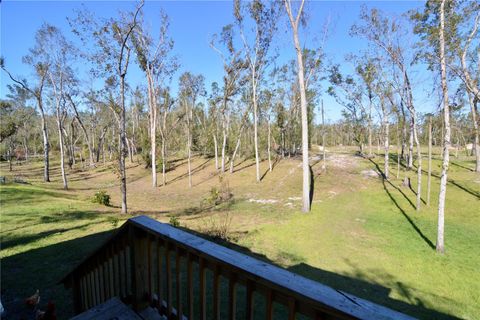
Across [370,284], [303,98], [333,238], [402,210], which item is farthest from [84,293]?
[402,210]

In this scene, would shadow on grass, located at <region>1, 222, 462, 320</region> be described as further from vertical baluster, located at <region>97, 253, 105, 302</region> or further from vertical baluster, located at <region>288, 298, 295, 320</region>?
vertical baluster, located at <region>288, 298, 295, 320</region>

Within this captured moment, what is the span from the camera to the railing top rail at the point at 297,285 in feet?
3.04

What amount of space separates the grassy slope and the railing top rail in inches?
Answer: 147

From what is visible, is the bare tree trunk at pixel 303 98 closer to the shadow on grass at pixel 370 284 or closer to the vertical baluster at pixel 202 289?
the shadow on grass at pixel 370 284

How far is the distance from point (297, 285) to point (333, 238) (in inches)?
362

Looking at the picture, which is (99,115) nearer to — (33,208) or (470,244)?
(33,208)

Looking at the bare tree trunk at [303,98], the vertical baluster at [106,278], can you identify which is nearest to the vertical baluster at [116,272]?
the vertical baluster at [106,278]

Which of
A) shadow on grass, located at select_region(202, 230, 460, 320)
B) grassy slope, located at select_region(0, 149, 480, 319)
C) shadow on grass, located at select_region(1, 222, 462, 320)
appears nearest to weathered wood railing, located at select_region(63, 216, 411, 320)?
shadow on grass, located at select_region(1, 222, 462, 320)

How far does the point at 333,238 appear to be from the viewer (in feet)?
31.1

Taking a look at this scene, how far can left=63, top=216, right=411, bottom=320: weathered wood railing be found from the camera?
103 cm

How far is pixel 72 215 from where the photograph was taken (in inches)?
376

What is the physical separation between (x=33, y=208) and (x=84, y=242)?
16.7ft

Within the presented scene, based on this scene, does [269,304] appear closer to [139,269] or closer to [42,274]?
[139,269]

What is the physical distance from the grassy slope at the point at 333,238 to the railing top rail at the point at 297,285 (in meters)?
3.73
